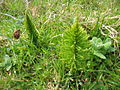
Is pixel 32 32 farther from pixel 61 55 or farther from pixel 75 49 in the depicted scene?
pixel 75 49

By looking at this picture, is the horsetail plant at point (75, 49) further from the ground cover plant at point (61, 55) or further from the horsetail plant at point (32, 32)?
the horsetail plant at point (32, 32)

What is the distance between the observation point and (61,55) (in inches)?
67.7

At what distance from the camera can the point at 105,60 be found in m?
1.89

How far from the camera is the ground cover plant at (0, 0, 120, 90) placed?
168 centimetres

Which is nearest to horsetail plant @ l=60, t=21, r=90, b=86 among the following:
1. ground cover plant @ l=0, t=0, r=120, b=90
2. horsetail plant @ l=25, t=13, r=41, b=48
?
ground cover plant @ l=0, t=0, r=120, b=90

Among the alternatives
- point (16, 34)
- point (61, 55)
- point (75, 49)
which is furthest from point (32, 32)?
point (75, 49)

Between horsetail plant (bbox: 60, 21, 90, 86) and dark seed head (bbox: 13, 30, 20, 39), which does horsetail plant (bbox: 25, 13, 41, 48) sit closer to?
dark seed head (bbox: 13, 30, 20, 39)

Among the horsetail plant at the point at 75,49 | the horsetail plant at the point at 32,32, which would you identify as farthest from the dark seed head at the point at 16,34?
the horsetail plant at the point at 75,49

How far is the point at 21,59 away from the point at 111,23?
124cm

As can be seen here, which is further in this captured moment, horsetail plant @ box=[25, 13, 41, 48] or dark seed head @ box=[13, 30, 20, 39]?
dark seed head @ box=[13, 30, 20, 39]

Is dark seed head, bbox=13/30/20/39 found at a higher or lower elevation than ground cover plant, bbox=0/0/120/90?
higher

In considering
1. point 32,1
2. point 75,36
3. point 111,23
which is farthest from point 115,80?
point 32,1

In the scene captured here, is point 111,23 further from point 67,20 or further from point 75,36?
point 75,36

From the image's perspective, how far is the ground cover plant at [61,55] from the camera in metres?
1.68
